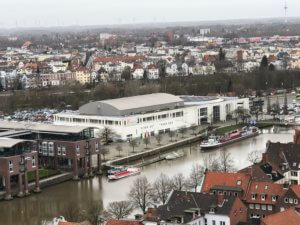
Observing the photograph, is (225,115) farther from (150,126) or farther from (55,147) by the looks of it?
(55,147)

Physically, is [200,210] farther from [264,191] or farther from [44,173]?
[44,173]

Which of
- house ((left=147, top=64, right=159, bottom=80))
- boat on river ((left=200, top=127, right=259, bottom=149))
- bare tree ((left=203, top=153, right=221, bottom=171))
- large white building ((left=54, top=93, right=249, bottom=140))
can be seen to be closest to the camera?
bare tree ((left=203, top=153, right=221, bottom=171))

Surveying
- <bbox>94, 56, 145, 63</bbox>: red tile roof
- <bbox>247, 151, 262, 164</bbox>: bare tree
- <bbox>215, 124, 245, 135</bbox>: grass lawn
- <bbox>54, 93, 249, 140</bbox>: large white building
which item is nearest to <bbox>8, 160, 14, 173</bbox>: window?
<bbox>247, 151, 262, 164</bbox>: bare tree

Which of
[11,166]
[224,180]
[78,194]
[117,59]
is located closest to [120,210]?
[224,180]

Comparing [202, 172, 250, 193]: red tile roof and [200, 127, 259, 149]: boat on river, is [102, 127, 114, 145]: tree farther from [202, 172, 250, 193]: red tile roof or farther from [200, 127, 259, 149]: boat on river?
[202, 172, 250, 193]: red tile roof

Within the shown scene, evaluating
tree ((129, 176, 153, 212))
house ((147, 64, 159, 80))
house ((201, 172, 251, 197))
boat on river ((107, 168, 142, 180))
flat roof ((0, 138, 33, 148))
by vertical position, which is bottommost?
house ((147, 64, 159, 80))

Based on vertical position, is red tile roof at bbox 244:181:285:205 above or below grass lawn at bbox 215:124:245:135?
above
